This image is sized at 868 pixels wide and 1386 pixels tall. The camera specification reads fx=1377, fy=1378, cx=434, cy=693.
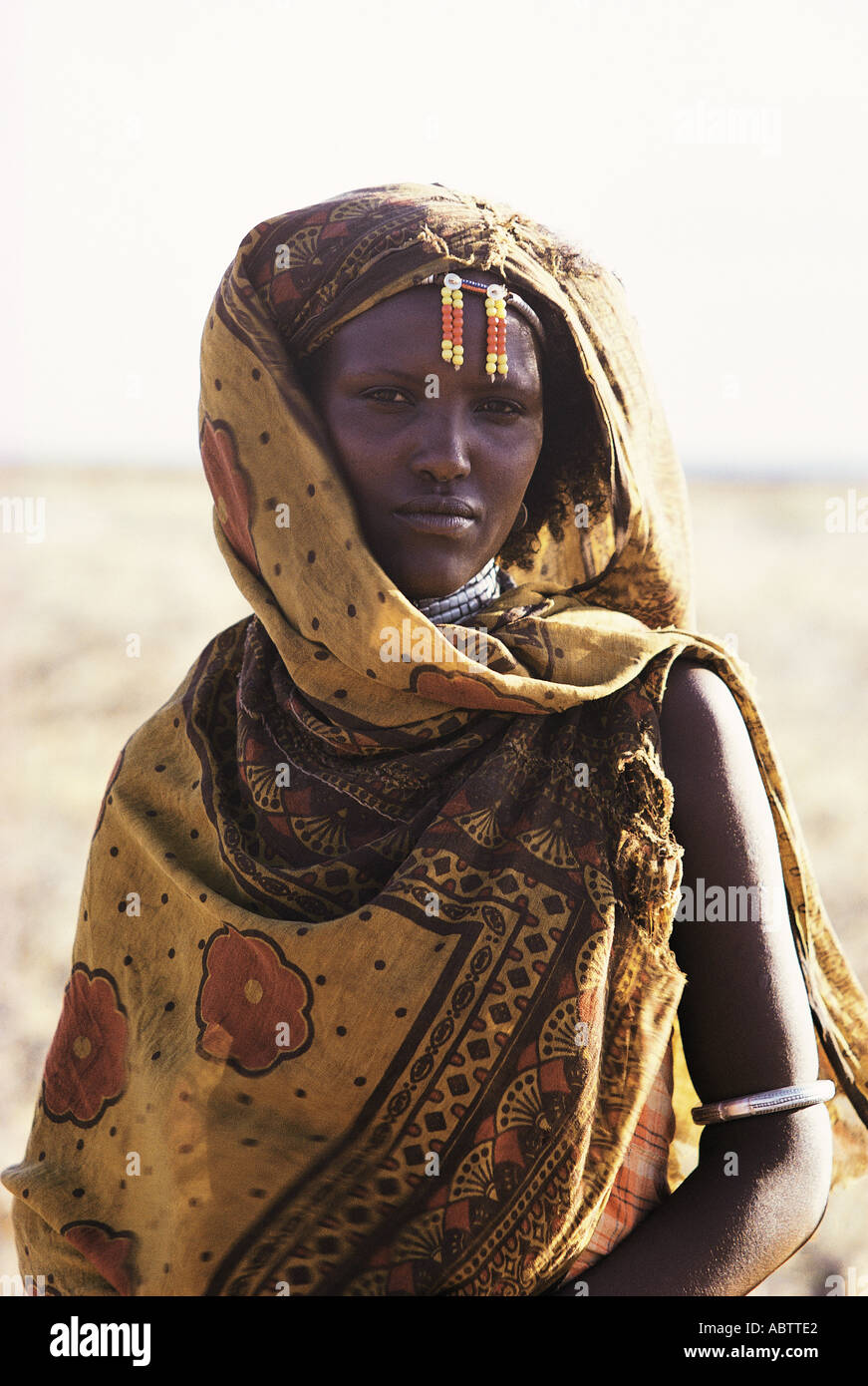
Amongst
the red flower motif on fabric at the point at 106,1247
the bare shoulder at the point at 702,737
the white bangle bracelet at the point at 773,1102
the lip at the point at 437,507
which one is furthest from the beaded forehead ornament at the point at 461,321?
the red flower motif on fabric at the point at 106,1247

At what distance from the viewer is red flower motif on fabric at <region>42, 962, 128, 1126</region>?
6.82 feet

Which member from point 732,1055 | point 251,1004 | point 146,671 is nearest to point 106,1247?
point 251,1004

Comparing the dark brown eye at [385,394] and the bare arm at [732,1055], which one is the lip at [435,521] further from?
the bare arm at [732,1055]

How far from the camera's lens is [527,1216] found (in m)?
1.75

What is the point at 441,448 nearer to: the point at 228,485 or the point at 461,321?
the point at 461,321

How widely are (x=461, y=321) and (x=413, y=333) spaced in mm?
67

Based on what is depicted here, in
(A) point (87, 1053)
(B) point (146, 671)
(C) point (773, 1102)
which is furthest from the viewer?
(B) point (146, 671)

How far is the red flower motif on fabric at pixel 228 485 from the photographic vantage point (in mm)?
1983

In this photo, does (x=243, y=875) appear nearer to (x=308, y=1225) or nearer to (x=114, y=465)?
(x=308, y=1225)

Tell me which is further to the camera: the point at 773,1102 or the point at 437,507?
the point at 437,507

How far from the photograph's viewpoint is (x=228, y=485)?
6.63 feet

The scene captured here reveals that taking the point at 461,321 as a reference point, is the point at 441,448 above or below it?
below

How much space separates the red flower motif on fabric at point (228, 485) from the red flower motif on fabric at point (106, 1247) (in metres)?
0.99
